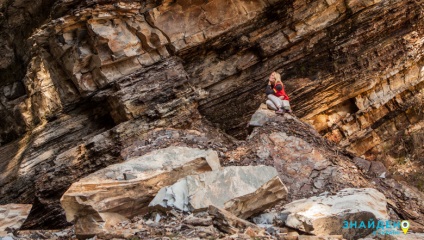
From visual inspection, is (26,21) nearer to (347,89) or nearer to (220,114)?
(220,114)

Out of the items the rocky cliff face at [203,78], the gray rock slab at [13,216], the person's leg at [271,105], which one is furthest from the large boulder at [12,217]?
the person's leg at [271,105]

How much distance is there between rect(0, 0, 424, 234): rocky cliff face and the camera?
38.2 feet

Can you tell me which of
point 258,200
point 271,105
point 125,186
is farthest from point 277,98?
point 125,186

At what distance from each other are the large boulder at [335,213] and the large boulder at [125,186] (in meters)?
2.01

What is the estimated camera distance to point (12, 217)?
10.4 meters

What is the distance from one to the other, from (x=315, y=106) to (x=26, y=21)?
10.7 meters

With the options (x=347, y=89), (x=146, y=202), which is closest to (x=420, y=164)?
(x=347, y=89)

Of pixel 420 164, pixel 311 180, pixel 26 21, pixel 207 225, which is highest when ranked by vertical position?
pixel 26 21

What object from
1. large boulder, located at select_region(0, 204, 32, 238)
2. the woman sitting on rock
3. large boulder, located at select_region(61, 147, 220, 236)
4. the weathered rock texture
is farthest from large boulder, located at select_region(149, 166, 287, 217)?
large boulder, located at select_region(0, 204, 32, 238)

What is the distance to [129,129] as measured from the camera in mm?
11500

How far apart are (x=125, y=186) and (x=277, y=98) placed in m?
4.85

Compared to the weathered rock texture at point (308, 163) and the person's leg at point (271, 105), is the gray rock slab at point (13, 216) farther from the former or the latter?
the person's leg at point (271, 105)

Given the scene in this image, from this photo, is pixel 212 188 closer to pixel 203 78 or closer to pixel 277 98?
pixel 277 98

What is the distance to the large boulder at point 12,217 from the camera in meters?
9.70
